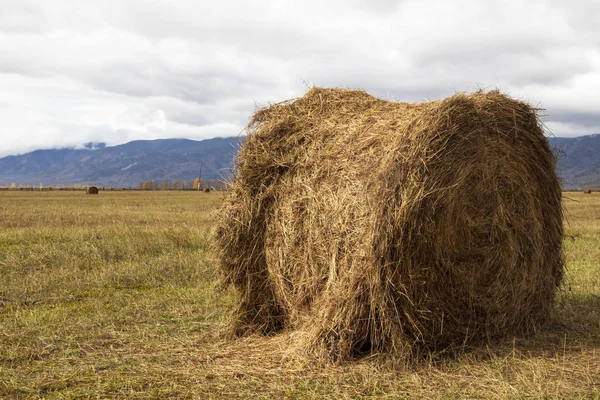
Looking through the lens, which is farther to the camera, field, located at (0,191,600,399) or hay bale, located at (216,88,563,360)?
hay bale, located at (216,88,563,360)

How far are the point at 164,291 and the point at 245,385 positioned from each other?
14.3 ft

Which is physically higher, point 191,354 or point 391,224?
point 391,224

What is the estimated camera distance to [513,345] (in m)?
6.39

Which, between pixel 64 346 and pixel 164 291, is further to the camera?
pixel 164 291

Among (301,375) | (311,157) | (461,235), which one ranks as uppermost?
(311,157)

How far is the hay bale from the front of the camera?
582 cm

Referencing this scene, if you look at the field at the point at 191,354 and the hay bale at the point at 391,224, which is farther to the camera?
the hay bale at the point at 391,224

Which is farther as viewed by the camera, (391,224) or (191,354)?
(191,354)

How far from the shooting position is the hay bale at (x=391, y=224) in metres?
5.82

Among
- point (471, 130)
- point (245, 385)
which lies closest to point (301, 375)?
point (245, 385)

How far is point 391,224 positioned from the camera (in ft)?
18.5

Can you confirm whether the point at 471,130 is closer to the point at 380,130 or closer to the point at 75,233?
the point at 380,130

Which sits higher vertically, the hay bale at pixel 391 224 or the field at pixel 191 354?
the hay bale at pixel 391 224

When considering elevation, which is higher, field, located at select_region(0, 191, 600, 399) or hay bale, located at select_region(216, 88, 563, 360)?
hay bale, located at select_region(216, 88, 563, 360)
